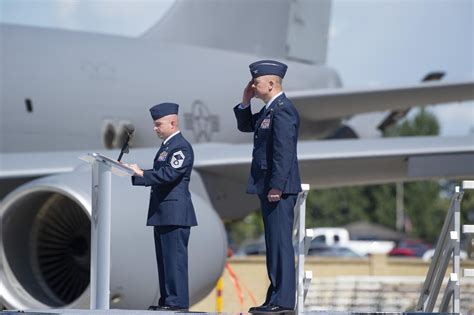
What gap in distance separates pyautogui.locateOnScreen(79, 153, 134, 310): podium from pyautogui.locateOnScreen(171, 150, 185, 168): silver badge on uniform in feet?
1.04

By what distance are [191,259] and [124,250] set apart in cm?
56

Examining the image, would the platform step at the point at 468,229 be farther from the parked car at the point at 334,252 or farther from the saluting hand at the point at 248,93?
the parked car at the point at 334,252

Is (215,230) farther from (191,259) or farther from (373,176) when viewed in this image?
(373,176)

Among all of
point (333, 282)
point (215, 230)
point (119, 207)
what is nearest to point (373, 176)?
point (215, 230)

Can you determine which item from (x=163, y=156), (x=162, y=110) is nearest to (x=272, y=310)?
(x=163, y=156)

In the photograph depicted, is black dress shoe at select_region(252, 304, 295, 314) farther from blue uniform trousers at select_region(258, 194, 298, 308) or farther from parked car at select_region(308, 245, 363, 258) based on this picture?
parked car at select_region(308, 245, 363, 258)

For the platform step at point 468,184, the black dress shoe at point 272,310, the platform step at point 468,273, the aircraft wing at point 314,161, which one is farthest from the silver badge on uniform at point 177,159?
the aircraft wing at point 314,161

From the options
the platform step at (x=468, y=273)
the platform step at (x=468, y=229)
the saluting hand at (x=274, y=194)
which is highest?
the saluting hand at (x=274, y=194)

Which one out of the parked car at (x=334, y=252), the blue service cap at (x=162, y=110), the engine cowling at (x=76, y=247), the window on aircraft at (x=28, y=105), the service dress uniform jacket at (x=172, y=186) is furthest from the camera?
the parked car at (x=334, y=252)

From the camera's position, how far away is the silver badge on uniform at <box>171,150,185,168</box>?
492cm

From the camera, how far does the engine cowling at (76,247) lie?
7.26m

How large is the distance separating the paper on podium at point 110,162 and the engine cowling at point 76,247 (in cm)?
263

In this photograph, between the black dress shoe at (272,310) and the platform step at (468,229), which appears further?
the platform step at (468,229)

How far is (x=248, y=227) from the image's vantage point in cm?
7088
